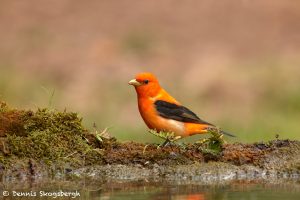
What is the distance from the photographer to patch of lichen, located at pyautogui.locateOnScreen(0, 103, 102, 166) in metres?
8.85

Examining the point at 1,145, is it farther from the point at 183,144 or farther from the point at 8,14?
the point at 8,14

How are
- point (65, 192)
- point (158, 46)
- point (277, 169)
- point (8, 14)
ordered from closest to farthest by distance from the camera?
1. point (65, 192)
2. point (277, 169)
3. point (158, 46)
4. point (8, 14)

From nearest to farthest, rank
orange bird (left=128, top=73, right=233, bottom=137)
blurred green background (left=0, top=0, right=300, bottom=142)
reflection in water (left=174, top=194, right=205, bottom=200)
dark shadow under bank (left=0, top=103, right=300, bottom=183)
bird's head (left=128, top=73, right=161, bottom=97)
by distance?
reflection in water (left=174, top=194, right=205, bottom=200)
dark shadow under bank (left=0, top=103, right=300, bottom=183)
orange bird (left=128, top=73, right=233, bottom=137)
bird's head (left=128, top=73, right=161, bottom=97)
blurred green background (left=0, top=0, right=300, bottom=142)

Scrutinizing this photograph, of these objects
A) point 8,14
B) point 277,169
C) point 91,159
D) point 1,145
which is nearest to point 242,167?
point 277,169

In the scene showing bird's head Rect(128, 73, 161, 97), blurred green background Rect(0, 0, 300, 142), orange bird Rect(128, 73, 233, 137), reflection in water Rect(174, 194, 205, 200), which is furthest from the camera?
blurred green background Rect(0, 0, 300, 142)

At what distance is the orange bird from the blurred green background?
383 cm

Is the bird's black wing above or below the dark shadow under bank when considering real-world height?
above

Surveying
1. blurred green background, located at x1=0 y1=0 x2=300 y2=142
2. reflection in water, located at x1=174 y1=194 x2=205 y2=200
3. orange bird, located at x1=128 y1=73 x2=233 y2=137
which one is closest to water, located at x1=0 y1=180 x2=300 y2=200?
reflection in water, located at x1=174 y1=194 x2=205 y2=200

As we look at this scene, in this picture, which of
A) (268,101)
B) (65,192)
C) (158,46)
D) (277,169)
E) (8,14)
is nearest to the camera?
(65,192)

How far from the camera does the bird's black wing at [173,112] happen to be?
34.9ft

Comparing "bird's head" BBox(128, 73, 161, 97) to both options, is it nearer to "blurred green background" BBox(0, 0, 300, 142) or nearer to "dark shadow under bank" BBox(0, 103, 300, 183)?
"dark shadow under bank" BBox(0, 103, 300, 183)

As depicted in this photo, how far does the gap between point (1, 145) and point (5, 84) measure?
10050mm

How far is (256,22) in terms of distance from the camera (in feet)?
86.5

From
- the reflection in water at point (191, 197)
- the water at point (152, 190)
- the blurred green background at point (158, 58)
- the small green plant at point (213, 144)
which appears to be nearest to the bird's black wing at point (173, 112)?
the small green plant at point (213, 144)
